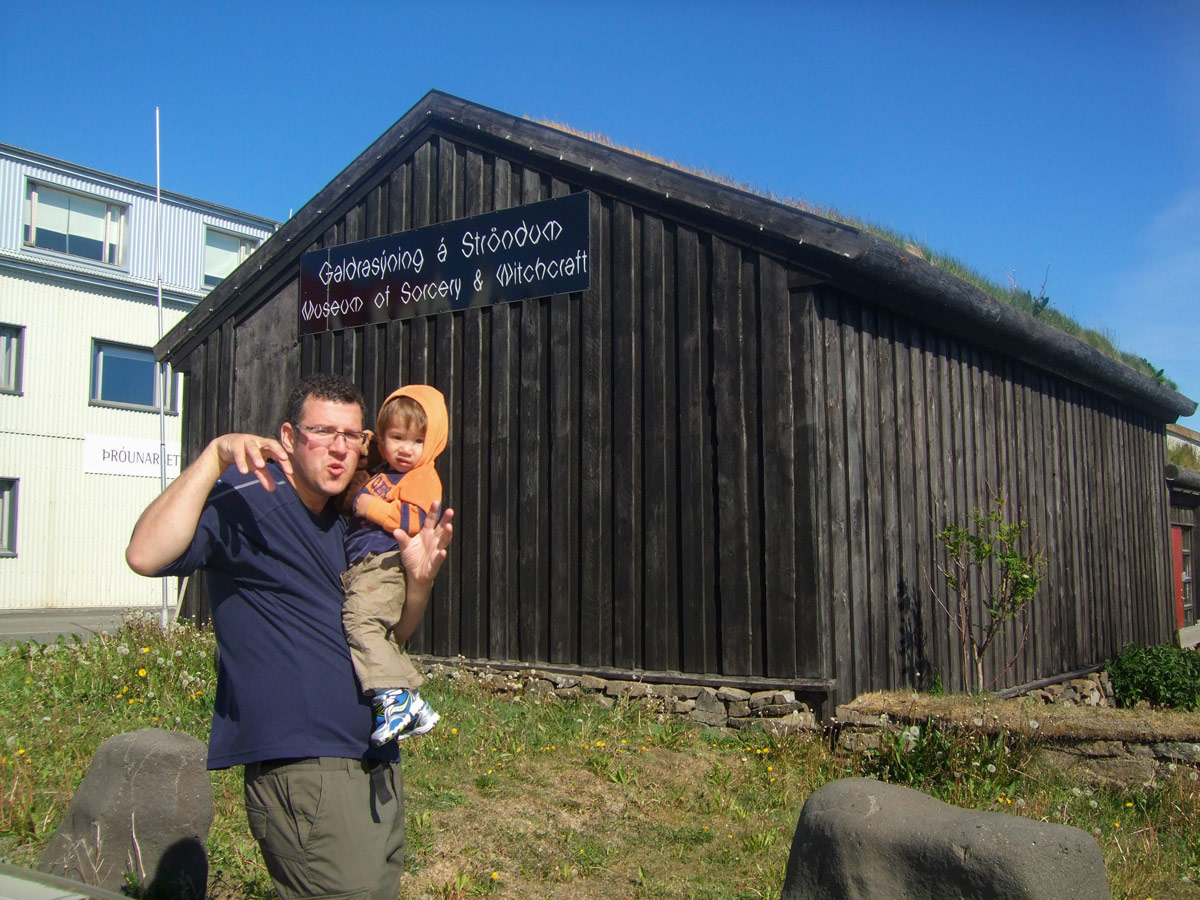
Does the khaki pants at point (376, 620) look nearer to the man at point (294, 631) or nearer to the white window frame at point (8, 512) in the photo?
the man at point (294, 631)

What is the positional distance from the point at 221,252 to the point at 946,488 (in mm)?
21559

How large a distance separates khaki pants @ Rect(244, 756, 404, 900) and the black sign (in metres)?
6.01

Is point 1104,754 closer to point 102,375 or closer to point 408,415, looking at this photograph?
point 408,415

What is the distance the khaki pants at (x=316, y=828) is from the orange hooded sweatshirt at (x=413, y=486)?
659mm

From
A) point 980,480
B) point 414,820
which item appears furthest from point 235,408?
point 980,480

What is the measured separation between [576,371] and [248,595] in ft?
18.5

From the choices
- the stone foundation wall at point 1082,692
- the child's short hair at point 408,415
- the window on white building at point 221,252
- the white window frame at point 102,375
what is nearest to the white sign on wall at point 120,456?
the white window frame at point 102,375

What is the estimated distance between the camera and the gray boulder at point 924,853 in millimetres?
3215

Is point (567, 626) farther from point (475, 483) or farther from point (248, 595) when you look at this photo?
point (248, 595)

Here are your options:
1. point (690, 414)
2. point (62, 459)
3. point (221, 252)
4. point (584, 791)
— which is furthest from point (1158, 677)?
point (221, 252)

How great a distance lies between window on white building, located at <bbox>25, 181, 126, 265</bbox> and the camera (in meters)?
21.7

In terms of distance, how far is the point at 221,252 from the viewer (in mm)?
25375

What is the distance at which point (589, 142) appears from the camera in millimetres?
8039

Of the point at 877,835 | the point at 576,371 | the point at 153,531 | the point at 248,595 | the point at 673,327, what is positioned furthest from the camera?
the point at 576,371
